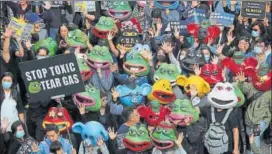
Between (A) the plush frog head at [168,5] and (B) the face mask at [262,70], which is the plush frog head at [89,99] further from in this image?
(A) the plush frog head at [168,5]

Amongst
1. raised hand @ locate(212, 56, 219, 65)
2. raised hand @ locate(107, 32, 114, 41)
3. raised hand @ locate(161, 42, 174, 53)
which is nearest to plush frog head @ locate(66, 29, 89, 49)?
raised hand @ locate(107, 32, 114, 41)

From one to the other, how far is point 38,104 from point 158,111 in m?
1.48

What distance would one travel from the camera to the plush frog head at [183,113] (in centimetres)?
1304

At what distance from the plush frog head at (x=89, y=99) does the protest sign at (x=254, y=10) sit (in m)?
3.03

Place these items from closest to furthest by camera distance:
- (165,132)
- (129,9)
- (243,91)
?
1. (165,132)
2. (243,91)
3. (129,9)

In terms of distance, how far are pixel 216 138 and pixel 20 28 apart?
2.86 meters

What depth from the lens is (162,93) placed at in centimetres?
1339

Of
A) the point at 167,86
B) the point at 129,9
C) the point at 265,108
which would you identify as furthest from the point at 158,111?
the point at 129,9

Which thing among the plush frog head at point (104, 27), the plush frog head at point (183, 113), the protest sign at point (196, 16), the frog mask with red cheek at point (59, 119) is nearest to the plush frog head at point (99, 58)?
the plush frog head at point (104, 27)

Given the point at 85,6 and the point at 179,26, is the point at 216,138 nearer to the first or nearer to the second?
the point at 179,26

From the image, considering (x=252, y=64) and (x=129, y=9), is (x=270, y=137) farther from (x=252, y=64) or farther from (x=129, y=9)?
(x=129, y=9)

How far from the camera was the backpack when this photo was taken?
43.2 feet

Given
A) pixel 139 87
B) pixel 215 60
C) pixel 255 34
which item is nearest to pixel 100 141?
pixel 139 87

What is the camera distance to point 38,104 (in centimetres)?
1337
